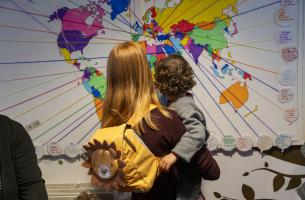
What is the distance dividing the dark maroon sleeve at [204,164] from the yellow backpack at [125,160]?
6.4 inches

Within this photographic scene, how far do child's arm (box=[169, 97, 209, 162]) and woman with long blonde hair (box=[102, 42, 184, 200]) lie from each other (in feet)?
0.10

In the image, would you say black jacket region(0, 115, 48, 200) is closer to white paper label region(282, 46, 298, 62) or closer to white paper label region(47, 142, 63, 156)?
white paper label region(47, 142, 63, 156)

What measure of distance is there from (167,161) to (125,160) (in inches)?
5.4

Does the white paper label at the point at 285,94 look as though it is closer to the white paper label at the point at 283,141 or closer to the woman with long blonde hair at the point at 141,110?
the white paper label at the point at 283,141

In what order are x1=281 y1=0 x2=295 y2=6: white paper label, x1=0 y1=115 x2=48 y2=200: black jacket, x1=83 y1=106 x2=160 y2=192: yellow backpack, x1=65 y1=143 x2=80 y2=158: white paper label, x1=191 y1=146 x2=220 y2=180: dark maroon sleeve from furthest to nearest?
x1=65 y1=143 x2=80 y2=158: white paper label, x1=281 y1=0 x2=295 y2=6: white paper label, x1=191 y1=146 x2=220 y2=180: dark maroon sleeve, x1=83 y1=106 x2=160 y2=192: yellow backpack, x1=0 y1=115 x2=48 y2=200: black jacket

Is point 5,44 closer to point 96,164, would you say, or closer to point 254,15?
point 96,164

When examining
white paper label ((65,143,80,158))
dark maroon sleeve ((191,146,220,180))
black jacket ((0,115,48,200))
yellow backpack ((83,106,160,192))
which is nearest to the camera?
black jacket ((0,115,48,200))

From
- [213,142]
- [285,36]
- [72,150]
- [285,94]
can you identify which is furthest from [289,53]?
[72,150]

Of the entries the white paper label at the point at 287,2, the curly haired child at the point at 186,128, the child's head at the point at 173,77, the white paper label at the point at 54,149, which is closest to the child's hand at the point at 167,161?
the curly haired child at the point at 186,128

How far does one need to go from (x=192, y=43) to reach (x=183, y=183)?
69cm

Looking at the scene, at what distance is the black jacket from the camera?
0.99m

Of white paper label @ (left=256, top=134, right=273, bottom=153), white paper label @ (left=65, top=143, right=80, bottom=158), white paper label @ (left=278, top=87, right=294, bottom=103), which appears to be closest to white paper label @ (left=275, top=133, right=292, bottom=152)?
white paper label @ (left=256, top=134, right=273, bottom=153)

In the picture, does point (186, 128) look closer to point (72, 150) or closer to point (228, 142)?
point (228, 142)

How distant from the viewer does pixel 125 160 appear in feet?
3.65
